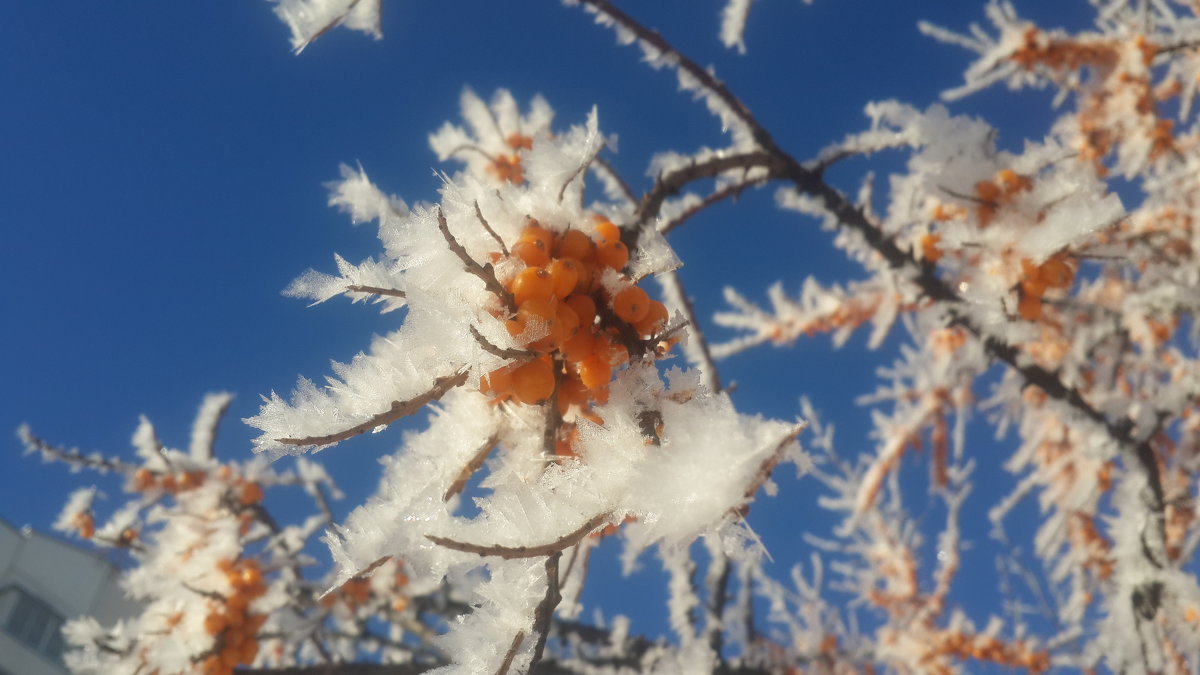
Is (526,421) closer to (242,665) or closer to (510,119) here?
(510,119)

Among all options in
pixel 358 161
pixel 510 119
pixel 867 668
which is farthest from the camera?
pixel 867 668

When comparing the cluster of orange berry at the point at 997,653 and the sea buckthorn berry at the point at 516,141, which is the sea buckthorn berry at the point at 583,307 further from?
the cluster of orange berry at the point at 997,653

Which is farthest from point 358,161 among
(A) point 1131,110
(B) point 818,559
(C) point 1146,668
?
(B) point 818,559

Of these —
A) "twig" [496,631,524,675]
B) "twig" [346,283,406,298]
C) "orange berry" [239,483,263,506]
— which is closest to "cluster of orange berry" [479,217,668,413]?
"twig" [346,283,406,298]

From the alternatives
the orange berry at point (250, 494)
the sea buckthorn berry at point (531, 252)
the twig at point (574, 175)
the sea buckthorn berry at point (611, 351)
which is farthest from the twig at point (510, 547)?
the orange berry at point (250, 494)

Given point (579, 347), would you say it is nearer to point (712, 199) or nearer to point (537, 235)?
point (537, 235)
